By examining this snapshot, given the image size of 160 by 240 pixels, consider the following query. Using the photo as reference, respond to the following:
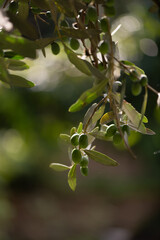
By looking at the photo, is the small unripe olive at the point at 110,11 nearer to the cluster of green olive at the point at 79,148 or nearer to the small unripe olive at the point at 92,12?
the small unripe olive at the point at 92,12

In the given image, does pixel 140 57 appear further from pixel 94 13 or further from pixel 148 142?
pixel 94 13

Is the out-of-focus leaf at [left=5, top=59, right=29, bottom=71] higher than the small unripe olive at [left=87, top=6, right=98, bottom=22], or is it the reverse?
the small unripe olive at [left=87, top=6, right=98, bottom=22]

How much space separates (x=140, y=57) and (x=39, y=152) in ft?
8.21

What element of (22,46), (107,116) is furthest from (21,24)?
(107,116)

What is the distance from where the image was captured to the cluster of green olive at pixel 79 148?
44 centimetres

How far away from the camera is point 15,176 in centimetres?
546

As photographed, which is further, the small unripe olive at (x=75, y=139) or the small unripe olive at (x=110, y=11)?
the small unripe olive at (x=75, y=139)

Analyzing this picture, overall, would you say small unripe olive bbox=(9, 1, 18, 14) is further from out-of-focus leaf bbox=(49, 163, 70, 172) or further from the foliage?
out-of-focus leaf bbox=(49, 163, 70, 172)

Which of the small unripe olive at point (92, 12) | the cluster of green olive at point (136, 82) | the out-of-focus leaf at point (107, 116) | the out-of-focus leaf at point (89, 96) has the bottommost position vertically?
the out-of-focus leaf at point (107, 116)

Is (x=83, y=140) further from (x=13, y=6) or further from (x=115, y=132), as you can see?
(x=13, y=6)

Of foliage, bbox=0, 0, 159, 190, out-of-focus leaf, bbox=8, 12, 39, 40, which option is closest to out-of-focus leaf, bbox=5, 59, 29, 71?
foliage, bbox=0, 0, 159, 190

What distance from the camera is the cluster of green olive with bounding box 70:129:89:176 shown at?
441mm

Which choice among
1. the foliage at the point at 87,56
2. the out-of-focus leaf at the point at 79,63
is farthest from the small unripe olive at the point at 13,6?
the out-of-focus leaf at the point at 79,63

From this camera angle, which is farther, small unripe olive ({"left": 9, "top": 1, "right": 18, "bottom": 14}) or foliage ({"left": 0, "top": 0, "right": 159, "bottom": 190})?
small unripe olive ({"left": 9, "top": 1, "right": 18, "bottom": 14})
